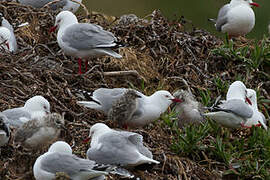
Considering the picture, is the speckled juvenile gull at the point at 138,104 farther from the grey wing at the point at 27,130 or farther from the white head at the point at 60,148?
the white head at the point at 60,148

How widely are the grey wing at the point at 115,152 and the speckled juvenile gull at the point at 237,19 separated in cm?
462

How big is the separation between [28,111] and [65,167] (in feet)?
4.71

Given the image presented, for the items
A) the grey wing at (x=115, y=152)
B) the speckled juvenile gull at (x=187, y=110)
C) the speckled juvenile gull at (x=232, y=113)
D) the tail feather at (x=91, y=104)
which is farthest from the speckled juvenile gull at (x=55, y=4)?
the grey wing at (x=115, y=152)

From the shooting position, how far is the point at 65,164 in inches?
238

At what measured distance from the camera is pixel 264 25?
55.2 ft

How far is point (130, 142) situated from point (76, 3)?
4.91m

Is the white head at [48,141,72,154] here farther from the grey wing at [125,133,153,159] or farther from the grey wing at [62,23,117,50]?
the grey wing at [62,23,117,50]

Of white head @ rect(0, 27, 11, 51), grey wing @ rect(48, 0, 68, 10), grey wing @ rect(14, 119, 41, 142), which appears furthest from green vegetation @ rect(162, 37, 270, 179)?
grey wing @ rect(48, 0, 68, 10)

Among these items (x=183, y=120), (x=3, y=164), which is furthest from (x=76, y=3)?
(x=3, y=164)

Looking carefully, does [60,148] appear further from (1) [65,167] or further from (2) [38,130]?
(2) [38,130]

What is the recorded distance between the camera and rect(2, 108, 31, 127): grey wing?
712 centimetres

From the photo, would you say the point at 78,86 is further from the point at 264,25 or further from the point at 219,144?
the point at 264,25

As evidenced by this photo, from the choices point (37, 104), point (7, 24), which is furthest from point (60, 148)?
point (7, 24)

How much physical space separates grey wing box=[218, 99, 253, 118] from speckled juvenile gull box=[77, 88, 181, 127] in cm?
49
